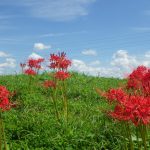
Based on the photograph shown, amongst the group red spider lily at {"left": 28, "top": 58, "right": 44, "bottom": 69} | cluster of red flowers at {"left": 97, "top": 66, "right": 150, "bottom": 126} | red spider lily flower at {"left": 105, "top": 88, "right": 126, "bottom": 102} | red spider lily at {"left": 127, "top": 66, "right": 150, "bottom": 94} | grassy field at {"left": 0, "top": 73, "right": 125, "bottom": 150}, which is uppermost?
red spider lily at {"left": 28, "top": 58, "right": 44, "bottom": 69}

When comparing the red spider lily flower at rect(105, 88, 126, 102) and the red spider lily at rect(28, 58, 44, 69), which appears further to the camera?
the red spider lily at rect(28, 58, 44, 69)

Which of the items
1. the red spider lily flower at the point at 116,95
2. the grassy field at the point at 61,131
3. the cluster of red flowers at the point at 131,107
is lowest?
the grassy field at the point at 61,131

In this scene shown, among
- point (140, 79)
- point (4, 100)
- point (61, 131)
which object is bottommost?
point (61, 131)

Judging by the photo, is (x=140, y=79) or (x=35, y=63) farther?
(x=35, y=63)

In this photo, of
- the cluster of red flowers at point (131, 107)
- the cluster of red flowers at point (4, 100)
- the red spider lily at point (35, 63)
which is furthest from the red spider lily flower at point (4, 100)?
the red spider lily at point (35, 63)

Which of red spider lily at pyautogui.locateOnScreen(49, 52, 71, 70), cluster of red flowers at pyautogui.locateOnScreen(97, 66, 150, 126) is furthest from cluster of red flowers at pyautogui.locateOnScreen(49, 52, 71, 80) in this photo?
cluster of red flowers at pyautogui.locateOnScreen(97, 66, 150, 126)

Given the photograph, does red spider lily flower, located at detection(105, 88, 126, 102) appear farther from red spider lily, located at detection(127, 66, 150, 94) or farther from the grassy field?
the grassy field

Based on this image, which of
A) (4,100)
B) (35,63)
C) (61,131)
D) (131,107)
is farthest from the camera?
(35,63)

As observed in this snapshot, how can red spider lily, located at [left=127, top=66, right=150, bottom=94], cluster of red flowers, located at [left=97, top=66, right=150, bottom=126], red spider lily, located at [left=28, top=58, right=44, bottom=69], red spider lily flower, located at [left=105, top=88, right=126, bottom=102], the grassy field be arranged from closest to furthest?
cluster of red flowers, located at [left=97, top=66, right=150, bottom=126] < red spider lily flower, located at [left=105, top=88, right=126, bottom=102] < red spider lily, located at [left=127, top=66, right=150, bottom=94] < the grassy field < red spider lily, located at [left=28, top=58, right=44, bottom=69]

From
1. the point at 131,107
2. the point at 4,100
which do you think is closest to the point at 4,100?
the point at 4,100

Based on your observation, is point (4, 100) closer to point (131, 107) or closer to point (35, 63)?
point (131, 107)

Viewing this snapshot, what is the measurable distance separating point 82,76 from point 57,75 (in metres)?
12.0

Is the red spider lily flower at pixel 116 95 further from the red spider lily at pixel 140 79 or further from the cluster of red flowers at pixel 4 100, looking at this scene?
the cluster of red flowers at pixel 4 100

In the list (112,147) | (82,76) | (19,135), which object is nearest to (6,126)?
(19,135)
